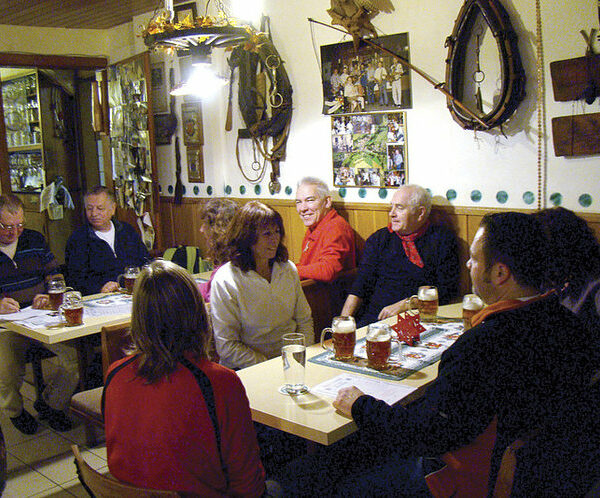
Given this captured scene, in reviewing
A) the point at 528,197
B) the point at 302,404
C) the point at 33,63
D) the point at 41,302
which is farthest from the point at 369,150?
the point at 33,63

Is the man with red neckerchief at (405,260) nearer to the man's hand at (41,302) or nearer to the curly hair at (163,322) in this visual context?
the man's hand at (41,302)

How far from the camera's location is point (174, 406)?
4.86ft

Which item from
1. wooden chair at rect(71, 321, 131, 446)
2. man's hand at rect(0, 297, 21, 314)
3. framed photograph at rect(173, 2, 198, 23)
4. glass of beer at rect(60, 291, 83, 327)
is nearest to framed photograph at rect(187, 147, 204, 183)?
framed photograph at rect(173, 2, 198, 23)

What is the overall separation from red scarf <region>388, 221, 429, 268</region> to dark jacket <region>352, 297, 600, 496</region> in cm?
202

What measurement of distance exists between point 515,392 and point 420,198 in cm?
220

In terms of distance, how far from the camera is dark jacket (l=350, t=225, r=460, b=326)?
11.5ft

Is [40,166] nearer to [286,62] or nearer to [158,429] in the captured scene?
[286,62]

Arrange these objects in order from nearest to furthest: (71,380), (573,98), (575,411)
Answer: (575,411) → (573,98) → (71,380)

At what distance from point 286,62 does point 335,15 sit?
63 cm

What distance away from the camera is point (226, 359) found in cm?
259

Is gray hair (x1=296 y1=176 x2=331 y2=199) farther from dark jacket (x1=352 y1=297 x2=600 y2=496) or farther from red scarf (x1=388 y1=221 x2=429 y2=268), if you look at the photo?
dark jacket (x1=352 y1=297 x2=600 y2=496)

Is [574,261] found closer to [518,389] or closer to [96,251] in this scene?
[518,389]

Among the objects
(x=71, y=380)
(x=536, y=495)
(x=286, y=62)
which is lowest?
(x=71, y=380)

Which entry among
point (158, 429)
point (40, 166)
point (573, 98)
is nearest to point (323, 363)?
point (158, 429)
